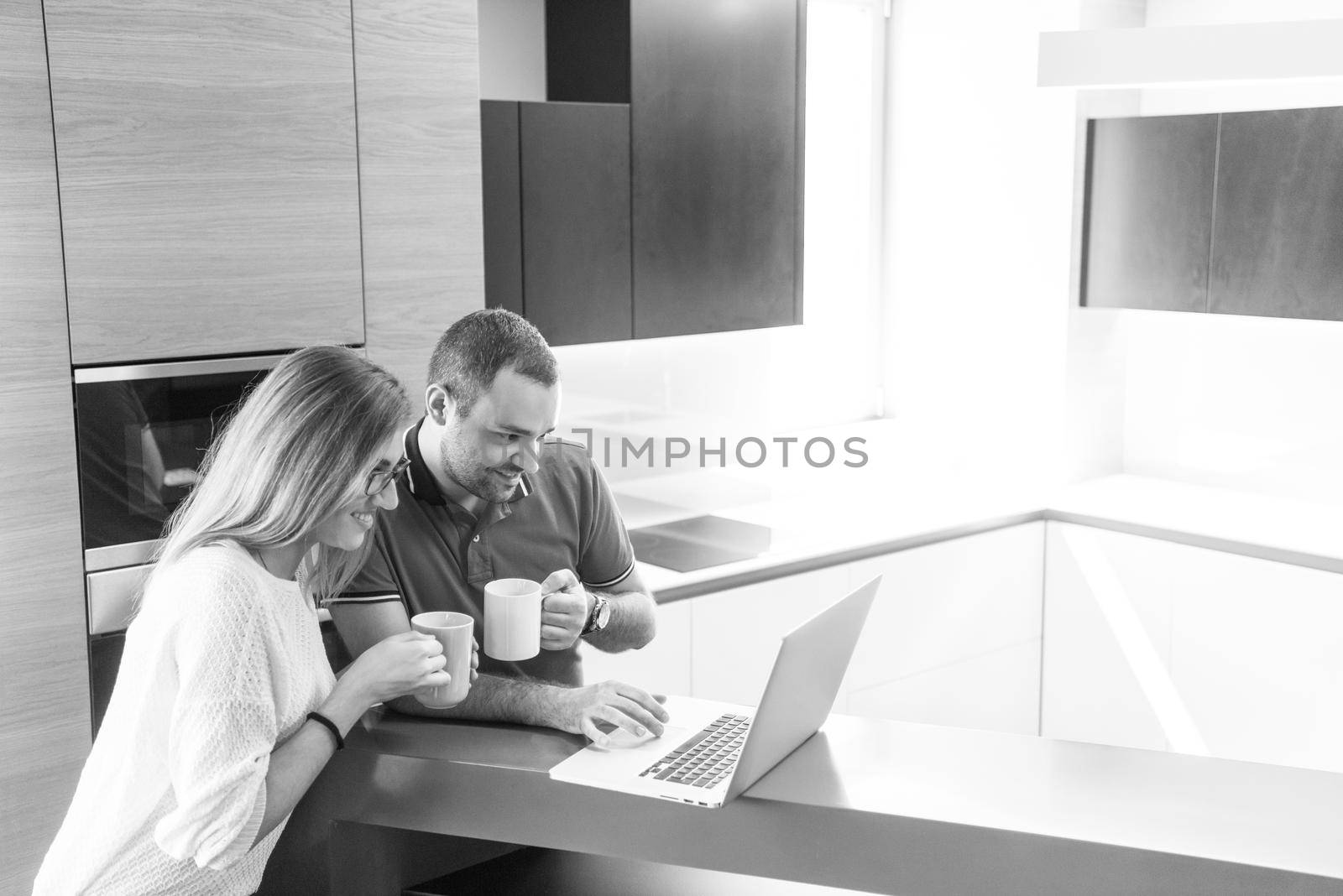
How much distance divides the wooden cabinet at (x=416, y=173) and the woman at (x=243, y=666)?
0.98 m

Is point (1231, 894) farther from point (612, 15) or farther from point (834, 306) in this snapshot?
point (834, 306)

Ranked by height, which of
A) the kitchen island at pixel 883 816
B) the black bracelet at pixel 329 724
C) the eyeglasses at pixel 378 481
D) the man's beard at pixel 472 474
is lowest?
the kitchen island at pixel 883 816

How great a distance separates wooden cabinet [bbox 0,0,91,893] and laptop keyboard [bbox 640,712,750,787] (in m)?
1.18

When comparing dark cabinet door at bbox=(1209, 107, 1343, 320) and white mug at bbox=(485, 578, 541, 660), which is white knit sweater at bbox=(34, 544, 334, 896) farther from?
dark cabinet door at bbox=(1209, 107, 1343, 320)

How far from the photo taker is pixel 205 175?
2309mm

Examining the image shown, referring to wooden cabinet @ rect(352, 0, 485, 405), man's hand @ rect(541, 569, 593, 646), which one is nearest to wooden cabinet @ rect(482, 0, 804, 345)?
wooden cabinet @ rect(352, 0, 485, 405)

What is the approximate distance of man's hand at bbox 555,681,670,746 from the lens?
5.48 ft

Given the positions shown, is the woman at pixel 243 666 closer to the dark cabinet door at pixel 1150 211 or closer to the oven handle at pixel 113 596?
the oven handle at pixel 113 596

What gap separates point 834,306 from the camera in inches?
178

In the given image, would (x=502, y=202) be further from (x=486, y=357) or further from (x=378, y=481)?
(x=378, y=481)

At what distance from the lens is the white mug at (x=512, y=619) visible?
1.82 meters

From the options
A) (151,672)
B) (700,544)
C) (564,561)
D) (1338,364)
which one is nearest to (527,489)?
(564,561)

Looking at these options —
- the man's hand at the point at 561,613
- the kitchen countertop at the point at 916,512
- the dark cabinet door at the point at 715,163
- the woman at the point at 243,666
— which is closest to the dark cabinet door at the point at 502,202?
the dark cabinet door at the point at 715,163

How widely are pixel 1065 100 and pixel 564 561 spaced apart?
2535 mm
